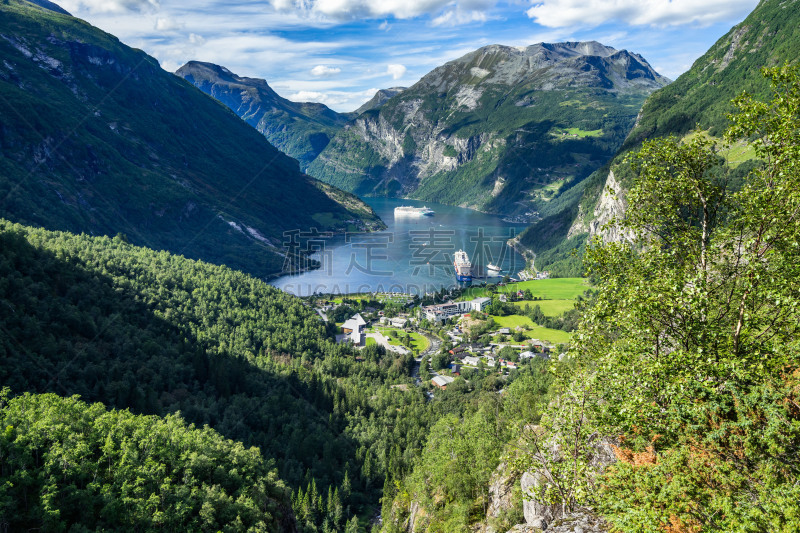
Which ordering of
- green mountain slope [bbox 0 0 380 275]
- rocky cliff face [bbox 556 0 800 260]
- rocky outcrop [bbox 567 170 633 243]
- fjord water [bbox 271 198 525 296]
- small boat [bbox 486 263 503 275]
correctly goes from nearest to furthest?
rocky cliff face [bbox 556 0 800 260], rocky outcrop [bbox 567 170 633 243], fjord water [bbox 271 198 525 296], green mountain slope [bbox 0 0 380 275], small boat [bbox 486 263 503 275]

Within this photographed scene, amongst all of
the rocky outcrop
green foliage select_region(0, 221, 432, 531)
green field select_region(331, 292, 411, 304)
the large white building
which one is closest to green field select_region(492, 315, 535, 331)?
the large white building

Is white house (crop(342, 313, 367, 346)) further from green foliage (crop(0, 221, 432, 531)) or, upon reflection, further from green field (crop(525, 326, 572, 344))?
green field (crop(525, 326, 572, 344))

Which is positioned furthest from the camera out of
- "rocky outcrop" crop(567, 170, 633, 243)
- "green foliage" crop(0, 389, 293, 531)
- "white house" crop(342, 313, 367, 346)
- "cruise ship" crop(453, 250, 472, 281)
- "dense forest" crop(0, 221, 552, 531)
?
"cruise ship" crop(453, 250, 472, 281)

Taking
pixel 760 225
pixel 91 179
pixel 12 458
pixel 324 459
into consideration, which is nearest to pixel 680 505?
pixel 760 225

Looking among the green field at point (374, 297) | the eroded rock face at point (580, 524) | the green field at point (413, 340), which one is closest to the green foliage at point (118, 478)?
the eroded rock face at point (580, 524)

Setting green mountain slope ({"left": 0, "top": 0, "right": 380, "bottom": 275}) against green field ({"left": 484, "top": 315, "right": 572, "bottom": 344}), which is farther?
green mountain slope ({"left": 0, "top": 0, "right": 380, "bottom": 275})

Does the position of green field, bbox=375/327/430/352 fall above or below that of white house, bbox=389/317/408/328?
below

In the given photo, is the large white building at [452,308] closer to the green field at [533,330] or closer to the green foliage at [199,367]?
the green field at [533,330]
